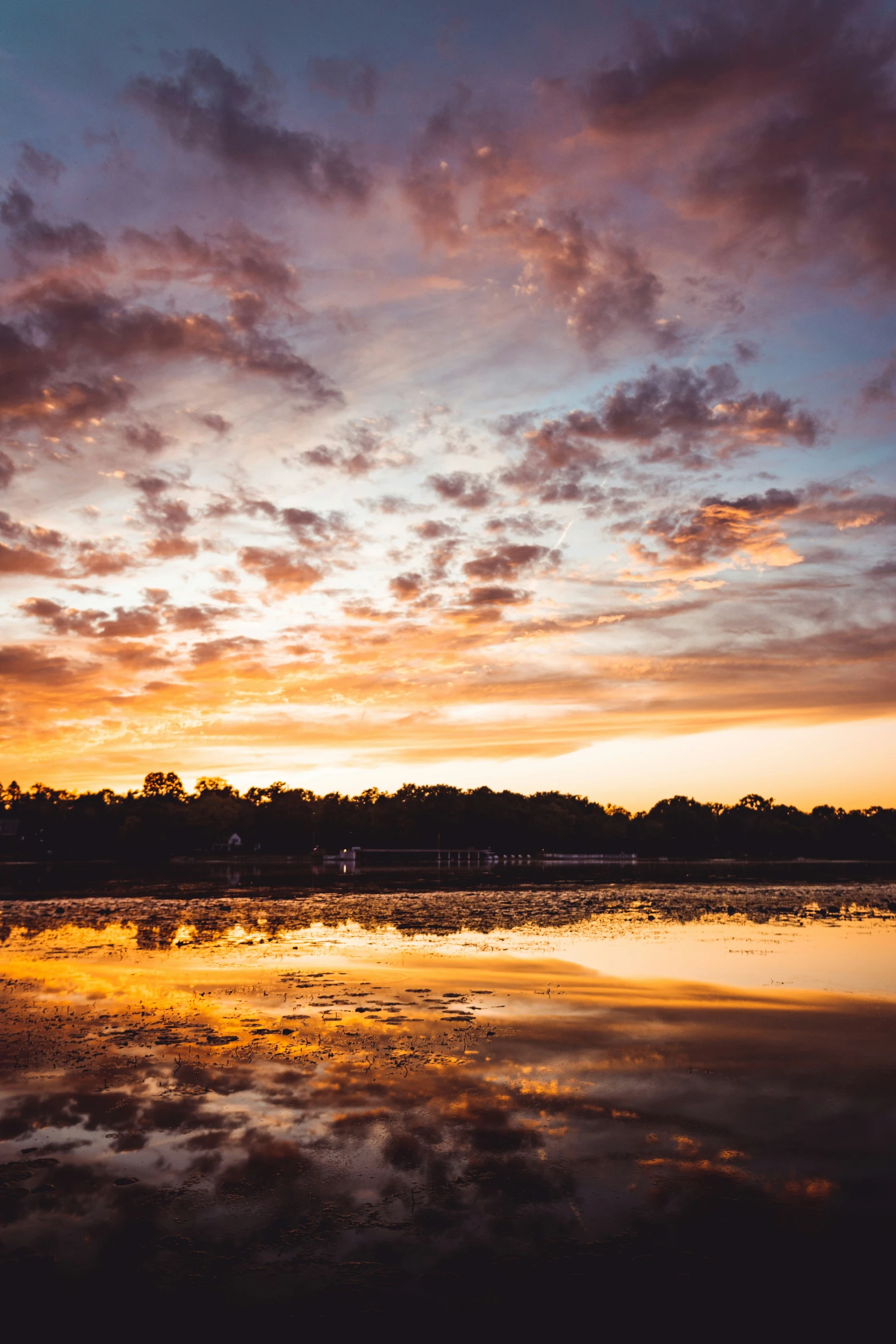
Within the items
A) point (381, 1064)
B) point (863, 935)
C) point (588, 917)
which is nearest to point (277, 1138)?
point (381, 1064)

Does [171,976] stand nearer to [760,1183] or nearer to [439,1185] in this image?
[439,1185]

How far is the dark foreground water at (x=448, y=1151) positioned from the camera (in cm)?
665

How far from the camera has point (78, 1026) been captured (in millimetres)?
15664

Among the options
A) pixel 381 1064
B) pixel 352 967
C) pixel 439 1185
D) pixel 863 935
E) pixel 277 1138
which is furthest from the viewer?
pixel 863 935

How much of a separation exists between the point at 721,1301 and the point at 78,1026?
12.6 meters

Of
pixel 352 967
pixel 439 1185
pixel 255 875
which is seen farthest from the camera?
pixel 255 875

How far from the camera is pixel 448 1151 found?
9.48 meters

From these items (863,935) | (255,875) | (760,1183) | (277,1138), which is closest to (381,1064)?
(277,1138)

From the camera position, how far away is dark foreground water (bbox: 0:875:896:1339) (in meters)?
6.65

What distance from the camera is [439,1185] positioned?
8.58m

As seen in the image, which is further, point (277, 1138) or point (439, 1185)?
point (277, 1138)

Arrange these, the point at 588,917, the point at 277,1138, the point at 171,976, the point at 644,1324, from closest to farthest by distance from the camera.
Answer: the point at 644,1324 → the point at 277,1138 → the point at 171,976 → the point at 588,917

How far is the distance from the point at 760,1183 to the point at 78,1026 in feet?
39.2

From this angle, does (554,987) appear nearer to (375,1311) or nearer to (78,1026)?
(78,1026)
